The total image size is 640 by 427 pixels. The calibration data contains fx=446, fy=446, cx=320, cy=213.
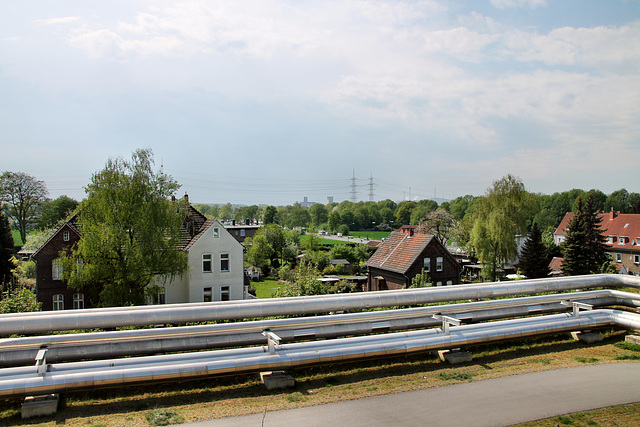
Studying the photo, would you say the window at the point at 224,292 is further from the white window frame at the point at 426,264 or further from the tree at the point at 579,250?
the tree at the point at 579,250

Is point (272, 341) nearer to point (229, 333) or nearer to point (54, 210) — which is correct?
point (229, 333)

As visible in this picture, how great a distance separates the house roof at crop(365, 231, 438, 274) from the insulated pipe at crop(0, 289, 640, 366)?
79.4 feet

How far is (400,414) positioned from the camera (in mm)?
6184

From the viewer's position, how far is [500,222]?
1879 inches

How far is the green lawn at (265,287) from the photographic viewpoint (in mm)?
48241

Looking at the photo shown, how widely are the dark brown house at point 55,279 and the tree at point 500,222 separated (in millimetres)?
38060

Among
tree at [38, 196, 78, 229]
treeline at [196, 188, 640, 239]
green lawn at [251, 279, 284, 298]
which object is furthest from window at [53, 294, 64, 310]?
treeline at [196, 188, 640, 239]

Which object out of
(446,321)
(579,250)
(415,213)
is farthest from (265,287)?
(415,213)

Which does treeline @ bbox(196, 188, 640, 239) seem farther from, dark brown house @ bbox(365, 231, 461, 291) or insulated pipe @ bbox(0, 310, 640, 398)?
insulated pipe @ bbox(0, 310, 640, 398)

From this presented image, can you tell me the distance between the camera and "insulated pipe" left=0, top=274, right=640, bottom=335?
773 cm

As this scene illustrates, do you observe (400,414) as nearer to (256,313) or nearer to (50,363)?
(256,313)

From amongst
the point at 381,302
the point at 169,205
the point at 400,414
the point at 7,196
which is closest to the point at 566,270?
the point at 169,205

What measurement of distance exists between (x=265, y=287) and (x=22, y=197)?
Result: 4744 cm

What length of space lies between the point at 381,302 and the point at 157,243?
18861mm
